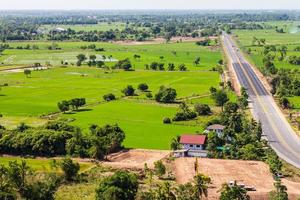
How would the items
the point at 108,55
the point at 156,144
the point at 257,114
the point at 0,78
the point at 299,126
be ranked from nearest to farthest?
the point at 156,144, the point at 299,126, the point at 257,114, the point at 0,78, the point at 108,55

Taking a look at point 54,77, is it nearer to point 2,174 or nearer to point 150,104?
point 150,104

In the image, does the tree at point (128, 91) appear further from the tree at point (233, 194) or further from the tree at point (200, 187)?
the tree at point (233, 194)

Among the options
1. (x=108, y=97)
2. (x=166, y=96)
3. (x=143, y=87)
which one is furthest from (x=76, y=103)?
(x=143, y=87)

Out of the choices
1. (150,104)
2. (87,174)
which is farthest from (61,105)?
(87,174)

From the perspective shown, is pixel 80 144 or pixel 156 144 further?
pixel 156 144

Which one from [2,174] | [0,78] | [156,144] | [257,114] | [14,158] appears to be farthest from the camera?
[0,78]

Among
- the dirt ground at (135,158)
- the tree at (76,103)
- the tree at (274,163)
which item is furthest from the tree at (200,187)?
the tree at (76,103)

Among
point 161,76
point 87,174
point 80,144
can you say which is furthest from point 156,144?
point 161,76
